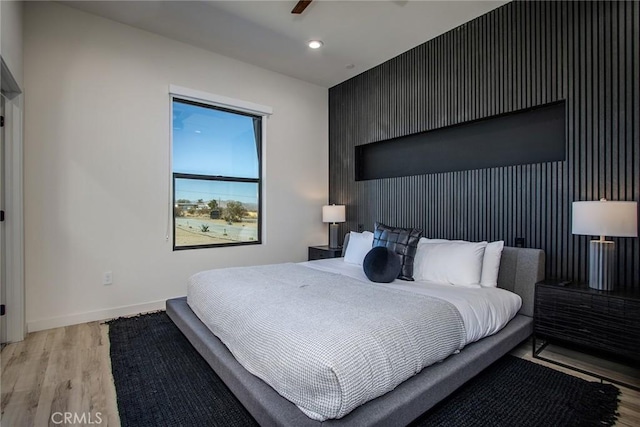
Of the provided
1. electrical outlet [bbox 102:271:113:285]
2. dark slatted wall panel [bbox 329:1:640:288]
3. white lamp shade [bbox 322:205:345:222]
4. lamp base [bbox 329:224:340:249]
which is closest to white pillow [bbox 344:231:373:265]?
dark slatted wall panel [bbox 329:1:640:288]

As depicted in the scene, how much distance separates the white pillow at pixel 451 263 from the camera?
8.58 ft

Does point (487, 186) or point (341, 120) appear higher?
point (341, 120)

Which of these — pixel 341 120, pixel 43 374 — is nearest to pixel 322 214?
pixel 341 120

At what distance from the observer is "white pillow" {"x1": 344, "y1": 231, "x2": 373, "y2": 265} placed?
348 centimetres

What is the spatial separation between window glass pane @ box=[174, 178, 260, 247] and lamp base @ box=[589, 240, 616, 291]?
3513 mm

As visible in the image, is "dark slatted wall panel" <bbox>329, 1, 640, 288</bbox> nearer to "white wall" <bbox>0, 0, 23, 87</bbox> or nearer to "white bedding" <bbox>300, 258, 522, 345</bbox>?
A: "white bedding" <bbox>300, 258, 522, 345</bbox>

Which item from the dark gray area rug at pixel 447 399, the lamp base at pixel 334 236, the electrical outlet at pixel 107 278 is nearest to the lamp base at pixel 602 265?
the dark gray area rug at pixel 447 399

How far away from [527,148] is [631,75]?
0.82m

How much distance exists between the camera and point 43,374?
6.91ft

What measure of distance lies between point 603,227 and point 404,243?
4.61 feet

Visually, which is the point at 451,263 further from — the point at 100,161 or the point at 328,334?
the point at 100,161

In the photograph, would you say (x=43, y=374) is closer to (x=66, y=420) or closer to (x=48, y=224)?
(x=66, y=420)

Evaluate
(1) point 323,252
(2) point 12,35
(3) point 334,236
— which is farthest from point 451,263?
(2) point 12,35

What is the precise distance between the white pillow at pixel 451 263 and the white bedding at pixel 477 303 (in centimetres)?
11
